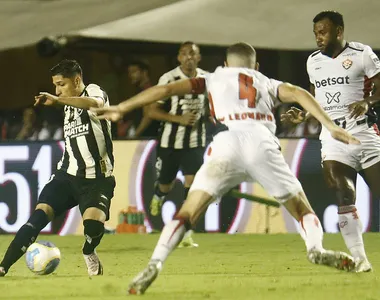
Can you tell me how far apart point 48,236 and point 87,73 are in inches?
207

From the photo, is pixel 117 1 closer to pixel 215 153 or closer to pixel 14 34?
pixel 14 34

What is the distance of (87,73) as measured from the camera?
62.4 feet

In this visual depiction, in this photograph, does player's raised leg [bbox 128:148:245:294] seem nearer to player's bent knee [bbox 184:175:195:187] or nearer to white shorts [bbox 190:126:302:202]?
white shorts [bbox 190:126:302:202]

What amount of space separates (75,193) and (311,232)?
2.50m

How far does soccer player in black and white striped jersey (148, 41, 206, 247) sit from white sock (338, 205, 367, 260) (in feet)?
13.0

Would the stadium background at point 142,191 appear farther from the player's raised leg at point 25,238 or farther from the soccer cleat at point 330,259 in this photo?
the soccer cleat at point 330,259

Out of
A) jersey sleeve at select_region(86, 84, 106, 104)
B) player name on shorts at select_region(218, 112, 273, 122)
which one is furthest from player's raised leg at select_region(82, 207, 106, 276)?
player name on shorts at select_region(218, 112, 273, 122)

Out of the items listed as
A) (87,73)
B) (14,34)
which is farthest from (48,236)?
(87,73)

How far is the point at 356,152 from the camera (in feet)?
29.6

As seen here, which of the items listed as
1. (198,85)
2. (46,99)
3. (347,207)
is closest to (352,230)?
(347,207)

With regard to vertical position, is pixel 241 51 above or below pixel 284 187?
above

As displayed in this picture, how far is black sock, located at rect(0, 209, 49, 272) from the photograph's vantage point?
8883 millimetres

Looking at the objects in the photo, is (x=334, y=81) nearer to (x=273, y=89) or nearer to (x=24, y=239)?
(x=273, y=89)

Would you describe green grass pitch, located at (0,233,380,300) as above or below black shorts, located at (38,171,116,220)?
below
